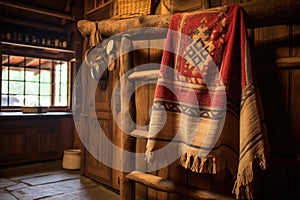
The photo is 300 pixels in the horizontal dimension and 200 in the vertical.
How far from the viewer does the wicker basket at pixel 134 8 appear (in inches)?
82.7

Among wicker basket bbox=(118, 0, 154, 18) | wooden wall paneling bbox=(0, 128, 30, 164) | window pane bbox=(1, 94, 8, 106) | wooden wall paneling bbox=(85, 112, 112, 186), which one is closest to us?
wicker basket bbox=(118, 0, 154, 18)

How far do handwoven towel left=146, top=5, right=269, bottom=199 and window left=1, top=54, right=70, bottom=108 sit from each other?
11.2 ft

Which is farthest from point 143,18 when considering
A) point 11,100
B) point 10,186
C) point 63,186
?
point 11,100

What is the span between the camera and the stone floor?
2475mm

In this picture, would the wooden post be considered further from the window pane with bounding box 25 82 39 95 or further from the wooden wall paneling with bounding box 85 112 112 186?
the window pane with bounding box 25 82 39 95

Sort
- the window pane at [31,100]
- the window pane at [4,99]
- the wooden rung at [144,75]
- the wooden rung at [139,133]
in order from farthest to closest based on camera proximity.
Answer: the window pane at [31,100]
the window pane at [4,99]
the wooden rung at [144,75]
the wooden rung at [139,133]

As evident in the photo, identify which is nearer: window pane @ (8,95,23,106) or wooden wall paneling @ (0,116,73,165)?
wooden wall paneling @ (0,116,73,165)

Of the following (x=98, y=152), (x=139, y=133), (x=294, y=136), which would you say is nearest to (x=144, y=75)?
(x=139, y=133)

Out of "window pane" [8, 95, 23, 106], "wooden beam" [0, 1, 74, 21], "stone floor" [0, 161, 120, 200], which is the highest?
"wooden beam" [0, 1, 74, 21]

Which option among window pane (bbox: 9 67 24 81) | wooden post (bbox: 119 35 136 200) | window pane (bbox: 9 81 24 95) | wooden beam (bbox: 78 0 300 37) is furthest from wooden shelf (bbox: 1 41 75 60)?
wooden beam (bbox: 78 0 300 37)

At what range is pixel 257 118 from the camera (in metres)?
1.19

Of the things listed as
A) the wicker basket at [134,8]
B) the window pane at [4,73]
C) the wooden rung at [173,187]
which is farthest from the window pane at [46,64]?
the wooden rung at [173,187]

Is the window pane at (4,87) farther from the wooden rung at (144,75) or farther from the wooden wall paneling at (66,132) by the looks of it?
the wooden rung at (144,75)

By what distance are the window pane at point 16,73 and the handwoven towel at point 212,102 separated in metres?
3.46
